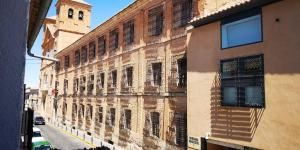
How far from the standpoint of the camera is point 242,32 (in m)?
11.2

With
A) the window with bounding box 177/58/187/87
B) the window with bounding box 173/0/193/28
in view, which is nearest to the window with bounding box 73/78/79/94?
the window with bounding box 173/0/193/28

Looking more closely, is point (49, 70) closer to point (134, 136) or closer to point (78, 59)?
point (78, 59)

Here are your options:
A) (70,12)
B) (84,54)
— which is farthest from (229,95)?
(70,12)

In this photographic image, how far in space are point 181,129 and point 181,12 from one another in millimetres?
7099

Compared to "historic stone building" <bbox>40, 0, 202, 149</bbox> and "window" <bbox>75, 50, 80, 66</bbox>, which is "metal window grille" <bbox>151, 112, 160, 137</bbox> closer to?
"historic stone building" <bbox>40, 0, 202, 149</bbox>

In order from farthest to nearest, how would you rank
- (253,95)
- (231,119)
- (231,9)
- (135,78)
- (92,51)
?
(92,51) < (135,78) < (231,9) < (231,119) < (253,95)

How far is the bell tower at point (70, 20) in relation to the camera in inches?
1762

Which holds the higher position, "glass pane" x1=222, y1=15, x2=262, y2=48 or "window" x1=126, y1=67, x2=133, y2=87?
"glass pane" x1=222, y1=15, x2=262, y2=48

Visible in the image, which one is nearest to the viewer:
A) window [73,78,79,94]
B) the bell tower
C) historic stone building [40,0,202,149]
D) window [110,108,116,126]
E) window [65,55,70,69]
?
historic stone building [40,0,202,149]

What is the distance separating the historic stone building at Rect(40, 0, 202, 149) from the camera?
16.7 meters

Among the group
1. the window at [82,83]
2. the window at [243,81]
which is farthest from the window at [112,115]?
the window at [243,81]

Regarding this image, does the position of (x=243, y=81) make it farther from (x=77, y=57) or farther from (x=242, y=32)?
(x=77, y=57)

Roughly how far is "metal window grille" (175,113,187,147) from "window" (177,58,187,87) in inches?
71.7

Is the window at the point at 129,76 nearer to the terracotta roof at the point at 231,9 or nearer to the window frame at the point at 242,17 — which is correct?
the terracotta roof at the point at 231,9
